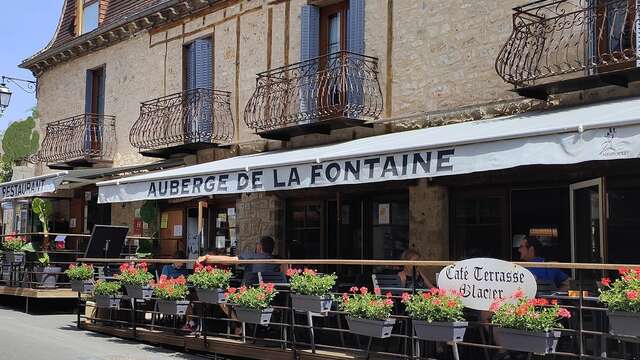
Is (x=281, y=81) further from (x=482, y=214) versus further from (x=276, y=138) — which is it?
(x=482, y=214)

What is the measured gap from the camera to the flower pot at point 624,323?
18.4ft

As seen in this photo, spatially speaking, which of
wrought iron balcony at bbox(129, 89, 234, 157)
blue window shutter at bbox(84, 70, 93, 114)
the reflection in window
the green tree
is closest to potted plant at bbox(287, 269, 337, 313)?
wrought iron balcony at bbox(129, 89, 234, 157)

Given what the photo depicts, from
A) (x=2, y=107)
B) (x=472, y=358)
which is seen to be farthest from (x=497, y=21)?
(x=2, y=107)

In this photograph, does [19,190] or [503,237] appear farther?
[19,190]

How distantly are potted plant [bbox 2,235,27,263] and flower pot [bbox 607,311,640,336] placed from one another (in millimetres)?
12227

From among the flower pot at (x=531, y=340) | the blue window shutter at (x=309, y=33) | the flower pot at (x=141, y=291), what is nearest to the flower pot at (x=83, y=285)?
the flower pot at (x=141, y=291)

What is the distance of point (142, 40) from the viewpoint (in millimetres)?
17812

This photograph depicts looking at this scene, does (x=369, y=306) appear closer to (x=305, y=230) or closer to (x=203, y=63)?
(x=305, y=230)

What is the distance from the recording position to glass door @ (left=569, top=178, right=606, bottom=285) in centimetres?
896

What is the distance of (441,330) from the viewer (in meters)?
6.71

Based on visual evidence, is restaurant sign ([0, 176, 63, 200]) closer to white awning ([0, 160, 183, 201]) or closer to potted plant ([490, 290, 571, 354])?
white awning ([0, 160, 183, 201])

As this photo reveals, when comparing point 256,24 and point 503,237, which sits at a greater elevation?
point 256,24

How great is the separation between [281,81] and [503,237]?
5.03 m

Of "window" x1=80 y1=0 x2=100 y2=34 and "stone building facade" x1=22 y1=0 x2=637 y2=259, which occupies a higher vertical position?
"window" x1=80 y1=0 x2=100 y2=34
